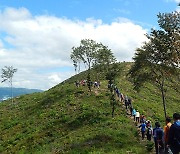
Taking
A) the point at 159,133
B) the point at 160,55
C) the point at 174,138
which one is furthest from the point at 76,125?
the point at 174,138

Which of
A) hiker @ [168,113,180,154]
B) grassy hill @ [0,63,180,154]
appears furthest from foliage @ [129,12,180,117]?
hiker @ [168,113,180,154]

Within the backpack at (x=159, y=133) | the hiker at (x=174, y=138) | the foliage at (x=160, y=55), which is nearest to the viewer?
the hiker at (x=174, y=138)

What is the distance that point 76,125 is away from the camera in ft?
136

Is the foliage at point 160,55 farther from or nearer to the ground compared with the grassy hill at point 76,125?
farther from the ground

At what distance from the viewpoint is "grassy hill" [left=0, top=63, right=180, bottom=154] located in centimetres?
3079

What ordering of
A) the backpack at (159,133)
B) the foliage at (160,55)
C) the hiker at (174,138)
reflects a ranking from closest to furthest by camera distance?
the hiker at (174,138) < the backpack at (159,133) < the foliage at (160,55)

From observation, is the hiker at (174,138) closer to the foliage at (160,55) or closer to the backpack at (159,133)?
the backpack at (159,133)

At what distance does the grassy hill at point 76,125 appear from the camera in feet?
101

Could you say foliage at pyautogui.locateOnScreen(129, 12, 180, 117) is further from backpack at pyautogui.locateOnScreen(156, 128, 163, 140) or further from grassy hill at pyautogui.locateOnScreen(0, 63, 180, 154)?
backpack at pyautogui.locateOnScreen(156, 128, 163, 140)

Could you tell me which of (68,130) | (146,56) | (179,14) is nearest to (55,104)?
(68,130)

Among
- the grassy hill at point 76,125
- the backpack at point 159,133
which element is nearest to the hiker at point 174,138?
the backpack at point 159,133

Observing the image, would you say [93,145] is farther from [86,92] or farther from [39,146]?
[86,92]

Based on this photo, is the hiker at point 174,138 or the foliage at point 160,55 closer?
the hiker at point 174,138

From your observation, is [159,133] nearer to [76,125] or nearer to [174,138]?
[174,138]
